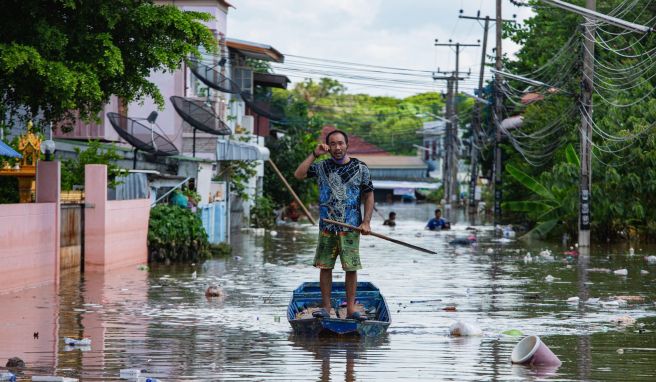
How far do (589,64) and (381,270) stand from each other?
12.3 metres

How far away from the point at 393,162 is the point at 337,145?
406 ft

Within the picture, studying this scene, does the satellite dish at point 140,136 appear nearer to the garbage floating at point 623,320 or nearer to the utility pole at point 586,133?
the utility pole at point 586,133

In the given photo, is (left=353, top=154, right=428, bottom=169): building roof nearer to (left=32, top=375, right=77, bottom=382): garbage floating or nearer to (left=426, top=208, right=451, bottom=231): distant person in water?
(left=426, top=208, right=451, bottom=231): distant person in water

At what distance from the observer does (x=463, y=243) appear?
38.9 meters

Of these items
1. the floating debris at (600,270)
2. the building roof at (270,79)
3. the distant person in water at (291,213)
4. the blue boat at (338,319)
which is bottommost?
the floating debris at (600,270)

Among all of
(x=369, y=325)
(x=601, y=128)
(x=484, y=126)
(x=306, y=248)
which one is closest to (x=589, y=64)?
(x=601, y=128)

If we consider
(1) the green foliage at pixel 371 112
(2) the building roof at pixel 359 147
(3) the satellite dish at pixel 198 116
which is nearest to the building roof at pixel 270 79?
(3) the satellite dish at pixel 198 116

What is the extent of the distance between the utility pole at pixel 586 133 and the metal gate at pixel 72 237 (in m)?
17.2

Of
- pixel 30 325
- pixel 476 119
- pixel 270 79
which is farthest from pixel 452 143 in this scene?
pixel 30 325

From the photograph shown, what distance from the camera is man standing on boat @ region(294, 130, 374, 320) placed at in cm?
1437

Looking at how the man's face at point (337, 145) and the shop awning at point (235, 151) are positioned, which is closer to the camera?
the man's face at point (337, 145)

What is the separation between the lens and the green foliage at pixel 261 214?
4947 centimetres

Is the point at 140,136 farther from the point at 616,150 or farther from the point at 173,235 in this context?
the point at 616,150

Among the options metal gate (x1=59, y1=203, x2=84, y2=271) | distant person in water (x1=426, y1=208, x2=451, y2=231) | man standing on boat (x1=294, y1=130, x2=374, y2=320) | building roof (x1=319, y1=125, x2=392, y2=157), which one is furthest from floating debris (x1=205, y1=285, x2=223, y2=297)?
building roof (x1=319, y1=125, x2=392, y2=157)
